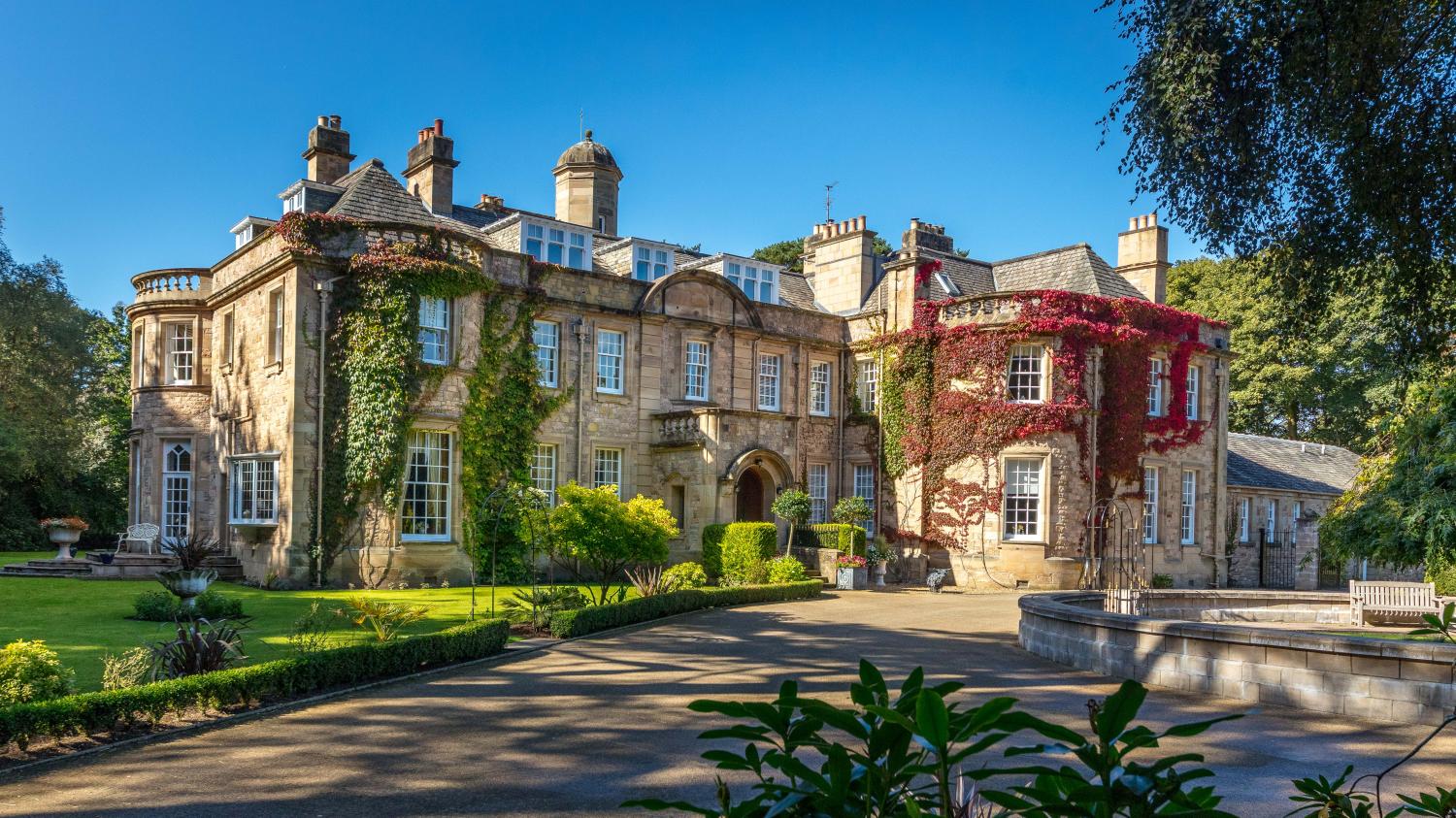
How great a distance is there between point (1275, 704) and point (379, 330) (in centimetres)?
1830

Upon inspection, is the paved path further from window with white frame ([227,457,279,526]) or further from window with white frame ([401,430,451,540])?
window with white frame ([227,457,279,526])

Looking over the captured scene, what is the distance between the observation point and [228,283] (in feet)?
86.5

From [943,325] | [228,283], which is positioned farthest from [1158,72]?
[228,283]

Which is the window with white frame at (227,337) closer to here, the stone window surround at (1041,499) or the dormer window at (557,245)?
the dormer window at (557,245)

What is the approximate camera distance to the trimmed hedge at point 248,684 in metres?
8.59

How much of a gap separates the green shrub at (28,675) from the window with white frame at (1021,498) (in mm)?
22884

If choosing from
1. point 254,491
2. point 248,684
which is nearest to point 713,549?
point 254,491

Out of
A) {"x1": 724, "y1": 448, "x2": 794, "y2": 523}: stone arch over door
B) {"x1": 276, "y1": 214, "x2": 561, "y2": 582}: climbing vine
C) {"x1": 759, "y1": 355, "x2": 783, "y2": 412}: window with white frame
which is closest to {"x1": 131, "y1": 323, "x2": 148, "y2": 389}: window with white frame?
{"x1": 276, "y1": 214, "x2": 561, "y2": 582}: climbing vine

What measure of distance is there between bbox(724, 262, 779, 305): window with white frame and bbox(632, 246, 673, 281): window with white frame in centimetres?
198

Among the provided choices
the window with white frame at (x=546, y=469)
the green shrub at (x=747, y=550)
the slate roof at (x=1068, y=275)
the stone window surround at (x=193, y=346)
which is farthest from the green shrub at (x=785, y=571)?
the stone window surround at (x=193, y=346)

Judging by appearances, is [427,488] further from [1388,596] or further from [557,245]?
[1388,596]

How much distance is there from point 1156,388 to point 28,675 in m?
28.5

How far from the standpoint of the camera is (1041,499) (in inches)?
1100

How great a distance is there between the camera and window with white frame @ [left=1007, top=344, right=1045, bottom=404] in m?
28.6
